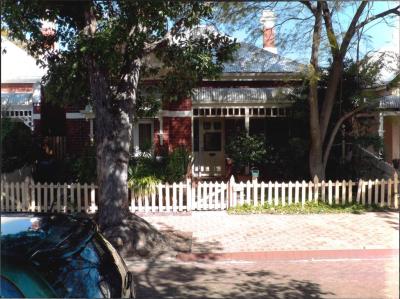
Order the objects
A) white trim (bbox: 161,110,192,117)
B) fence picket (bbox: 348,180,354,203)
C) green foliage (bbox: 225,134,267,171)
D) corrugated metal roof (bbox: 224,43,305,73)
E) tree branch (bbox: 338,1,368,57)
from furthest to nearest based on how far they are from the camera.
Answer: white trim (bbox: 161,110,192,117) → green foliage (bbox: 225,134,267,171) → corrugated metal roof (bbox: 224,43,305,73) → tree branch (bbox: 338,1,368,57) → fence picket (bbox: 348,180,354,203)

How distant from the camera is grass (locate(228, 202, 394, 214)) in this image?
40.4 ft

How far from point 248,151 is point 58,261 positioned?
13265 mm

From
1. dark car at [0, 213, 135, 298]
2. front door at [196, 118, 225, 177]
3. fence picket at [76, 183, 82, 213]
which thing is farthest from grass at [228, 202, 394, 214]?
dark car at [0, 213, 135, 298]

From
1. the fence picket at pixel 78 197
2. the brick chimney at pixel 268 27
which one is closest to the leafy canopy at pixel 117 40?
the fence picket at pixel 78 197

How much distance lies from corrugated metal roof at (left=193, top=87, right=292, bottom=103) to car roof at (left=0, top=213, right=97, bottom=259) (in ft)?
43.7

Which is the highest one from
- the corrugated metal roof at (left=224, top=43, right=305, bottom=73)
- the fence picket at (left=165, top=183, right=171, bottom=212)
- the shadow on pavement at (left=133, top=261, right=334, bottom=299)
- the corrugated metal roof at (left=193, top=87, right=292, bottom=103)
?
the corrugated metal roof at (left=224, top=43, right=305, bottom=73)

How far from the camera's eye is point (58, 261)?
318 cm

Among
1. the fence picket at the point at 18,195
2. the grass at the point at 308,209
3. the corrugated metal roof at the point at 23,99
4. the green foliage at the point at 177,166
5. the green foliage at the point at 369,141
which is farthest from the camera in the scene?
the green foliage at the point at 369,141

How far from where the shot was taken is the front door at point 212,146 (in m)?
19.5

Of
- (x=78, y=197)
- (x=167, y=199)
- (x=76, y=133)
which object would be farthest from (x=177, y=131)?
(x=78, y=197)

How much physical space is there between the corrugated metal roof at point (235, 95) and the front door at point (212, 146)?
235 centimetres

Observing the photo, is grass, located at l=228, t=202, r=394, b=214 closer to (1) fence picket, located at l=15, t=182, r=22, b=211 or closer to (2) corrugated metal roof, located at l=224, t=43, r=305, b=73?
(2) corrugated metal roof, located at l=224, t=43, r=305, b=73

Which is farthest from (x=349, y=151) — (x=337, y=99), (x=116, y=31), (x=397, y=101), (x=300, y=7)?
(x=116, y=31)

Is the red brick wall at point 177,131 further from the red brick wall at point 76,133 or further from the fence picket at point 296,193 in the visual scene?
the fence picket at point 296,193
